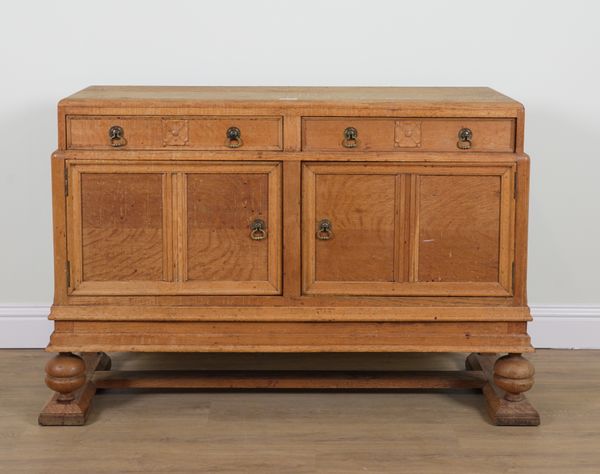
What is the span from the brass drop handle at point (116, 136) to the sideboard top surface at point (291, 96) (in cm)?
7

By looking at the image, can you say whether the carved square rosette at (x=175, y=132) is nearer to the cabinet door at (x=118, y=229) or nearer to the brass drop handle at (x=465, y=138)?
the cabinet door at (x=118, y=229)

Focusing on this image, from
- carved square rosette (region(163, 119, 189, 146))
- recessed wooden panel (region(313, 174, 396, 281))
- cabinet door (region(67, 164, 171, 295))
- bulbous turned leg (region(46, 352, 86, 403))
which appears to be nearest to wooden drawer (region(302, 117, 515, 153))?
recessed wooden panel (region(313, 174, 396, 281))

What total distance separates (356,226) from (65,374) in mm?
1001

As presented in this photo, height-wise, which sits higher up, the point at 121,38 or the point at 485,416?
the point at 121,38

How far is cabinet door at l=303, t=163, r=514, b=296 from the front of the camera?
12.1 feet

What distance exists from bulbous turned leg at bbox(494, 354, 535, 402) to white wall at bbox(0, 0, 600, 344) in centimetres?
99

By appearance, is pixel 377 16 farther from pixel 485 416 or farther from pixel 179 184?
pixel 485 416

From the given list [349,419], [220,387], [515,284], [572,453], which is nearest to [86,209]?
[220,387]

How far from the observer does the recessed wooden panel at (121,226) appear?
367 centimetres

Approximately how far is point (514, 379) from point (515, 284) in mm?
295

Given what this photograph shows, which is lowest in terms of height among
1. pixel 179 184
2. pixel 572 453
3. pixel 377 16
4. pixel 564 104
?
pixel 572 453

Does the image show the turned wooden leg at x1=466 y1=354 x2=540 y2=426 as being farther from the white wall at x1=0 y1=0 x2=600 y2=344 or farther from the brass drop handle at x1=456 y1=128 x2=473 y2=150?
the white wall at x1=0 y1=0 x2=600 y2=344

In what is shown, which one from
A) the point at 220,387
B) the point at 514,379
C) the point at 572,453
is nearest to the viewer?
the point at 572,453

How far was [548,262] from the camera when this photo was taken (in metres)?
4.54
